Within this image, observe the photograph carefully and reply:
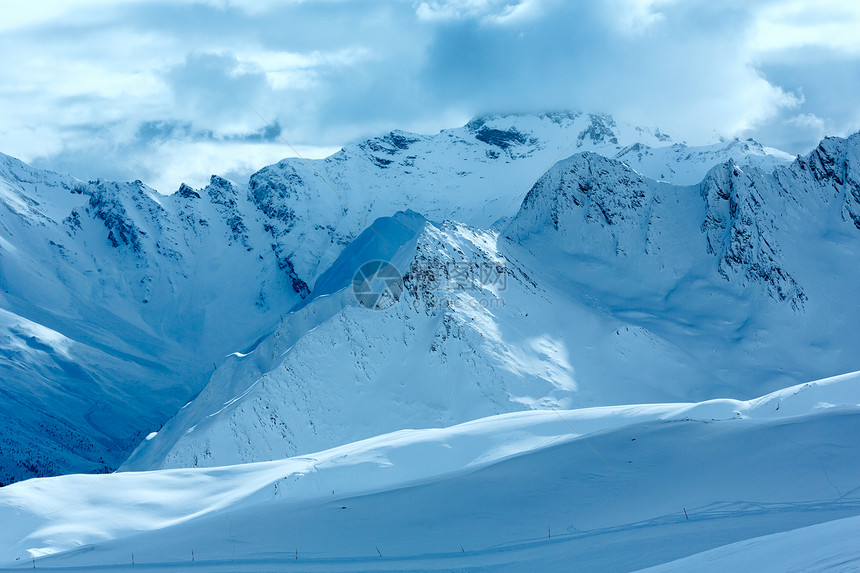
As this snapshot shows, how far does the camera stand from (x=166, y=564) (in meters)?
32.1

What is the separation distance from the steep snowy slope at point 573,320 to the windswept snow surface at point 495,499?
36.6m

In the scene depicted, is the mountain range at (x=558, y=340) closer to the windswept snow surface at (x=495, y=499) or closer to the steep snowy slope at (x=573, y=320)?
the steep snowy slope at (x=573, y=320)

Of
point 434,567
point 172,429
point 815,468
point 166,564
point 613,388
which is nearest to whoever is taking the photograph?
point 434,567

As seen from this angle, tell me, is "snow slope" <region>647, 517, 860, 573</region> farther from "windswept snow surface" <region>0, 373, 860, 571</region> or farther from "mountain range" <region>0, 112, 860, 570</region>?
"mountain range" <region>0, 112, 860, 570</region>

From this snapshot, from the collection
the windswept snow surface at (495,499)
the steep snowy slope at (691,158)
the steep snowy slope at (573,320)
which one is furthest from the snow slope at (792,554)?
the steep snowy slope at (691,158)

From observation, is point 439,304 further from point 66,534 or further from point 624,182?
point 66,534

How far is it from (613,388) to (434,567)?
200ft

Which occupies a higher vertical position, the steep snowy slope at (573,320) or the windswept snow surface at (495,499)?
the steep snowy slope at (573,320)

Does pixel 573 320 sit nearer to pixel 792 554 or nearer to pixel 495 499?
pixel 495 499

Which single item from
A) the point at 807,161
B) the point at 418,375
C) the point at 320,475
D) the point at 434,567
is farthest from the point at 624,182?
the point at 434,567

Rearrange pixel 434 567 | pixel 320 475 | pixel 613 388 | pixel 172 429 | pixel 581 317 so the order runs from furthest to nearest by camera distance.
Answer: pixel 172 429, pixel 581 317, pixel 613 388, pixel 320 475, pixel 434 567

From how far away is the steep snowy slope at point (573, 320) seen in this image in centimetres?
8406

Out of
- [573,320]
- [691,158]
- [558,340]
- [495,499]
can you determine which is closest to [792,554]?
[495,499]

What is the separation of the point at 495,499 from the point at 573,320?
6364cm
